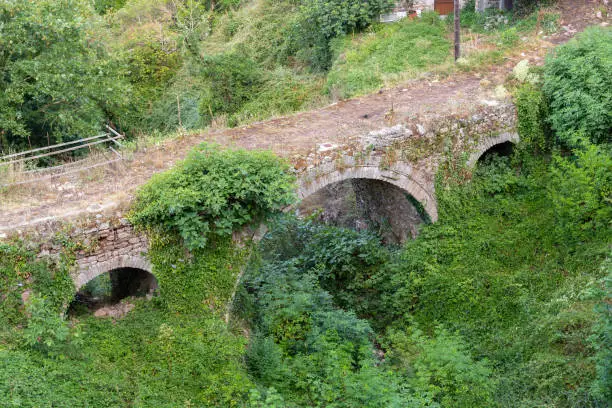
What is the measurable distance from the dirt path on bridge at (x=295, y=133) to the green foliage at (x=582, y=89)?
128 centimetres

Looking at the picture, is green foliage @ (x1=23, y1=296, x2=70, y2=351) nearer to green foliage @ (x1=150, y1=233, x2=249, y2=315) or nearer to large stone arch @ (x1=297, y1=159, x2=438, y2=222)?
green foliage @ (x1=150, y1=233, x2=249, y2=315)

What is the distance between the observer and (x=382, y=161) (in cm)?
1138

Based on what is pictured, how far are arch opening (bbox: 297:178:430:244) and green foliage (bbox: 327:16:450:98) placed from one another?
3019 millimetres

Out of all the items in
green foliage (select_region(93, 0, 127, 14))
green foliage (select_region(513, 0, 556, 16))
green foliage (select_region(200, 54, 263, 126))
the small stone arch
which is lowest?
the small stone arch

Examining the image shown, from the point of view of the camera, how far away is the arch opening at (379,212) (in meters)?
Result: 12.5

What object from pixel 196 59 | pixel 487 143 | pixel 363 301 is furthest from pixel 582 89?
pixel 196 59

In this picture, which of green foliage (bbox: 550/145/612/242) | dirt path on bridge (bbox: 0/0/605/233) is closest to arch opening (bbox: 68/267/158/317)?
dirt path on bridge (bbox: 0/0/605/233)

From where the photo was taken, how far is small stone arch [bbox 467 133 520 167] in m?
12.4

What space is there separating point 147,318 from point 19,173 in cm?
334

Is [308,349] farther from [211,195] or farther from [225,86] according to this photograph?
[225,86]

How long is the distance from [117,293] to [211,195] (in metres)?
3.33

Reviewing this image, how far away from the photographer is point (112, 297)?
10.8 meters

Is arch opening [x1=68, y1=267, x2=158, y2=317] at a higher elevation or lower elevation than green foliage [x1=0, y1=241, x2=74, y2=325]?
lower

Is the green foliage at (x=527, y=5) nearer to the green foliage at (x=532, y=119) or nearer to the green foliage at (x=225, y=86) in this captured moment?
the green foliage at (x=532, y=119)
